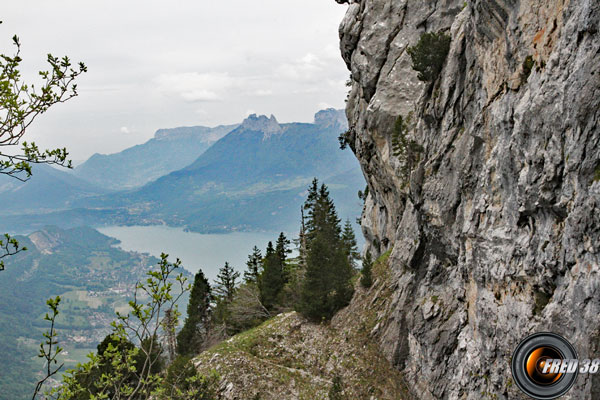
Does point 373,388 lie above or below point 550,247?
below

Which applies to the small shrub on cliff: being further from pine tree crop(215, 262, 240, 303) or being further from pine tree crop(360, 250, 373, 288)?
pine tree crop(215, 262, 240, 303)

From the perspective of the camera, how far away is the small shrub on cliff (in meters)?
19.3

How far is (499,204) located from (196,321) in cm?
3665

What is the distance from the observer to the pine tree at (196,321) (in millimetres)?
39344

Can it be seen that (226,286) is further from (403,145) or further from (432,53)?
(432,53)

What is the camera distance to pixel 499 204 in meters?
13.0

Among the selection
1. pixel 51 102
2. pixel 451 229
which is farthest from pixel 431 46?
pixel 51 102

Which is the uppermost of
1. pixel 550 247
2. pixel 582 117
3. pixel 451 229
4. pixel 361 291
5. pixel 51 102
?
pixel 51 102

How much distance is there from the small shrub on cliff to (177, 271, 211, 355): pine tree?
30.4m

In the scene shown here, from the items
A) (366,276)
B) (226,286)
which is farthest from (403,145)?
(226,286)

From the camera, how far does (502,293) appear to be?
12648mm

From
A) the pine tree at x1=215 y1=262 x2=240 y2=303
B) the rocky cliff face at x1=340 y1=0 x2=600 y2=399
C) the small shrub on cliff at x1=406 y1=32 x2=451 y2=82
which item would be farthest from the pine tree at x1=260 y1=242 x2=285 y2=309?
the small shrub on cliff at x1=406 y1=32 x2=451 y2=82

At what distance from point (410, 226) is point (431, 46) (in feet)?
32.9

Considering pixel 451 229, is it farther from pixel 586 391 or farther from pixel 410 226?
pixel 586 391
